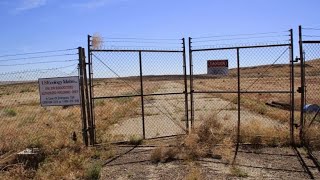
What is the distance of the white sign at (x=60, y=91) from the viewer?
11.7 m

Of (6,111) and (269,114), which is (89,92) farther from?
(6,111)

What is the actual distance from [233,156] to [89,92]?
4.44 meters

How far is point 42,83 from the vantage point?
11.9 m

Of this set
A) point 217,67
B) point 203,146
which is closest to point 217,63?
point 217,67

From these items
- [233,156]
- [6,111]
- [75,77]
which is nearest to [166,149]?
[233,156]

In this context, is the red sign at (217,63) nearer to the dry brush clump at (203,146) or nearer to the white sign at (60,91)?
the dry brush clump at (203,146)

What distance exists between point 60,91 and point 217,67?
4.66 m

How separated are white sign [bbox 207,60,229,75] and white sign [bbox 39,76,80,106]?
12.9 ft

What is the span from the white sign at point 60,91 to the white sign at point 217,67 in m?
3.92

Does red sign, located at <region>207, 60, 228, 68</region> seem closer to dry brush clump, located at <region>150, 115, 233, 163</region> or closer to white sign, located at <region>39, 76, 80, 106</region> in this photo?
dry brush clump, located at <region>150, 115, 233, 163</region>

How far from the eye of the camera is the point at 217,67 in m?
12.3

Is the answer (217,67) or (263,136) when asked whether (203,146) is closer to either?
(263,136)

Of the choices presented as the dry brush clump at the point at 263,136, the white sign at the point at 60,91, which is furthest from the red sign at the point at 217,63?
the white sign at the point at 60,91

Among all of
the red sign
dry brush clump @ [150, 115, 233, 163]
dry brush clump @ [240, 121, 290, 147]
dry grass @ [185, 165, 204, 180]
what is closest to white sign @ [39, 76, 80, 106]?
dry brush clump @ [150, 115, 233, 163]
